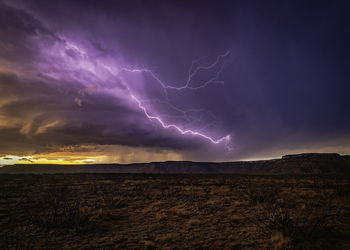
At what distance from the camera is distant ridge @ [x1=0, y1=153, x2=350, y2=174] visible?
62.7 m

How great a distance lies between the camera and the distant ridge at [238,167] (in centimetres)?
6269

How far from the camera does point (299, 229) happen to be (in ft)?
17.5

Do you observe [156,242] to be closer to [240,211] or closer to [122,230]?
[122,230]

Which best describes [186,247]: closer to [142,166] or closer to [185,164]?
[185,164]

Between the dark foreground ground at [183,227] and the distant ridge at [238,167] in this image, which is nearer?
the dark foreground ground at [183,227]

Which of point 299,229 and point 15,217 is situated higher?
point 299,229

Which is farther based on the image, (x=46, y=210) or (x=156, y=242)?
(x=46, y=210)

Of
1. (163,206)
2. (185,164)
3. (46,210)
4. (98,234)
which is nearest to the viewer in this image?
(98,234)

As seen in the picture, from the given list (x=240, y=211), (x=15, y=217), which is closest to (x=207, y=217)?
(x=240, y=211)

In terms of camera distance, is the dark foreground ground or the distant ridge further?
the distant ridge

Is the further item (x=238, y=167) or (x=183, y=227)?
(x=238, y=167)

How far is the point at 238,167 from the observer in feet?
292

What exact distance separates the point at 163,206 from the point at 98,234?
14.1ft

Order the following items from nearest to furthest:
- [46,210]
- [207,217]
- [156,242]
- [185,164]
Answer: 1. [156,242]
2. [207,217]
3. [46,210]
4. [185,164]
